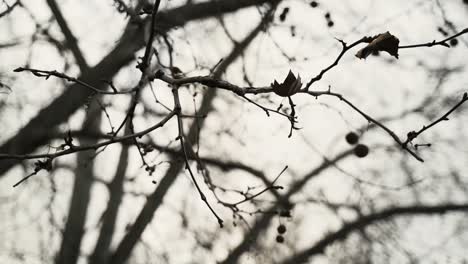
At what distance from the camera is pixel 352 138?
1.69 m

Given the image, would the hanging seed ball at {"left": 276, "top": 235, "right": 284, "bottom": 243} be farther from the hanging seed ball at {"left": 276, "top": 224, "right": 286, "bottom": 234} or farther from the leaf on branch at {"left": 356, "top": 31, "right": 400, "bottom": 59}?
the leaf on branch at {"left": 356, "top": 31, "right": 400, "bottom": 59}

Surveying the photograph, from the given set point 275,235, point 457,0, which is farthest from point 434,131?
point 275,235

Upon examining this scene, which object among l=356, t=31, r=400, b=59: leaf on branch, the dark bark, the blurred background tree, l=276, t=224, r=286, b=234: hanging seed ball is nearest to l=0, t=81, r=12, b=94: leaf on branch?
the blurred background tree

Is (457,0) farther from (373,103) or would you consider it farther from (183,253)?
(183,253)

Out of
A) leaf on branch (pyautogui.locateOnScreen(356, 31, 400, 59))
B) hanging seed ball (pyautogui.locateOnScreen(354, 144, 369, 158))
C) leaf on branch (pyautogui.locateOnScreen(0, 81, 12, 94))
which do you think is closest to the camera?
leaf on branch (pyautogui.locateOnScreen(356, 31, 400, 59))

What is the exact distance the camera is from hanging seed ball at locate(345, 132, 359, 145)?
1688 mm

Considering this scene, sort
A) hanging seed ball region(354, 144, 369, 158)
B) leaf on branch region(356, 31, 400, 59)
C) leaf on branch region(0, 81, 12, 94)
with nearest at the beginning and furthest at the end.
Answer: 1. leaf on branch region(356, 31, 400, 59)
2. leaf on branch region(0, 81, 12, 94)
3. hanging seed ball region(354, 144, 369, 158)

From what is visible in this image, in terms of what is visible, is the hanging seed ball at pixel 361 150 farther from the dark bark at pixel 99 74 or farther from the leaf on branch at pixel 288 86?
the leaf on branch at pixel 288 86

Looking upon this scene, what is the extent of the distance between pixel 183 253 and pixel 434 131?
125cm

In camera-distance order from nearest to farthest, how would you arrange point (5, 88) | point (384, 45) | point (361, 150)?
point (384, 45)
point (5, 88)
point (361, 150)

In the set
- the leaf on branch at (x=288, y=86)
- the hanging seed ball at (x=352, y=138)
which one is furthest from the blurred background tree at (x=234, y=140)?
the leaf on branch at (x=288, y=86)

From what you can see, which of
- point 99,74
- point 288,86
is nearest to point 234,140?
point 99,74

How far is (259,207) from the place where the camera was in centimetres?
166

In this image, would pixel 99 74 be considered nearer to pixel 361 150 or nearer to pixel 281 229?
pixel 281 229
